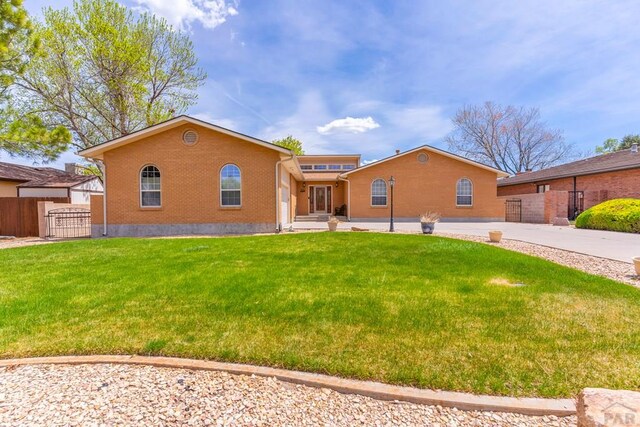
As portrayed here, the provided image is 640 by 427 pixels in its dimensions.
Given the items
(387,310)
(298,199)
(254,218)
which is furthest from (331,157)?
(387,310)

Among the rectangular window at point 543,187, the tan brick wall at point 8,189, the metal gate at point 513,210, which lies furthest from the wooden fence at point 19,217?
the rectangular window at point 543,187

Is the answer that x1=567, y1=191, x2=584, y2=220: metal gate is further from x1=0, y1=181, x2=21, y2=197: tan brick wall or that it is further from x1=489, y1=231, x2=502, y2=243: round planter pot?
x1=0, y1=181, x2=21, y2=197: tan brick wall

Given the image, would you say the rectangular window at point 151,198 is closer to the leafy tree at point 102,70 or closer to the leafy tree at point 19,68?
the leafy tree at point 19,68

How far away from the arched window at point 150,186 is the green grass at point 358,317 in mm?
7421

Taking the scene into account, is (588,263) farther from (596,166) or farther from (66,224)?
(66,224)

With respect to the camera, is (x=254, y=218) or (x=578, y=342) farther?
(x=254, y=218)

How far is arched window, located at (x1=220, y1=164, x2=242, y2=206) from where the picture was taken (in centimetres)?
1427

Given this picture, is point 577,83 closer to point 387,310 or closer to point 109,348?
point 387,310

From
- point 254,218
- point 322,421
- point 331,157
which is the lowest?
point 322,421

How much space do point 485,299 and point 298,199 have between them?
21.2 m

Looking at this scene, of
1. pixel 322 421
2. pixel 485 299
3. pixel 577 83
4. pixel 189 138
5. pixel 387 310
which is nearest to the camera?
A: pixel 322 421

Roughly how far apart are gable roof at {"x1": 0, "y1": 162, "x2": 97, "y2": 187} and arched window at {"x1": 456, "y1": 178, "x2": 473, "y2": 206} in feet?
93.3

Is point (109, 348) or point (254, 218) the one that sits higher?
point (254, 218)

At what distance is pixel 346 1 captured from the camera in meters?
10.2
